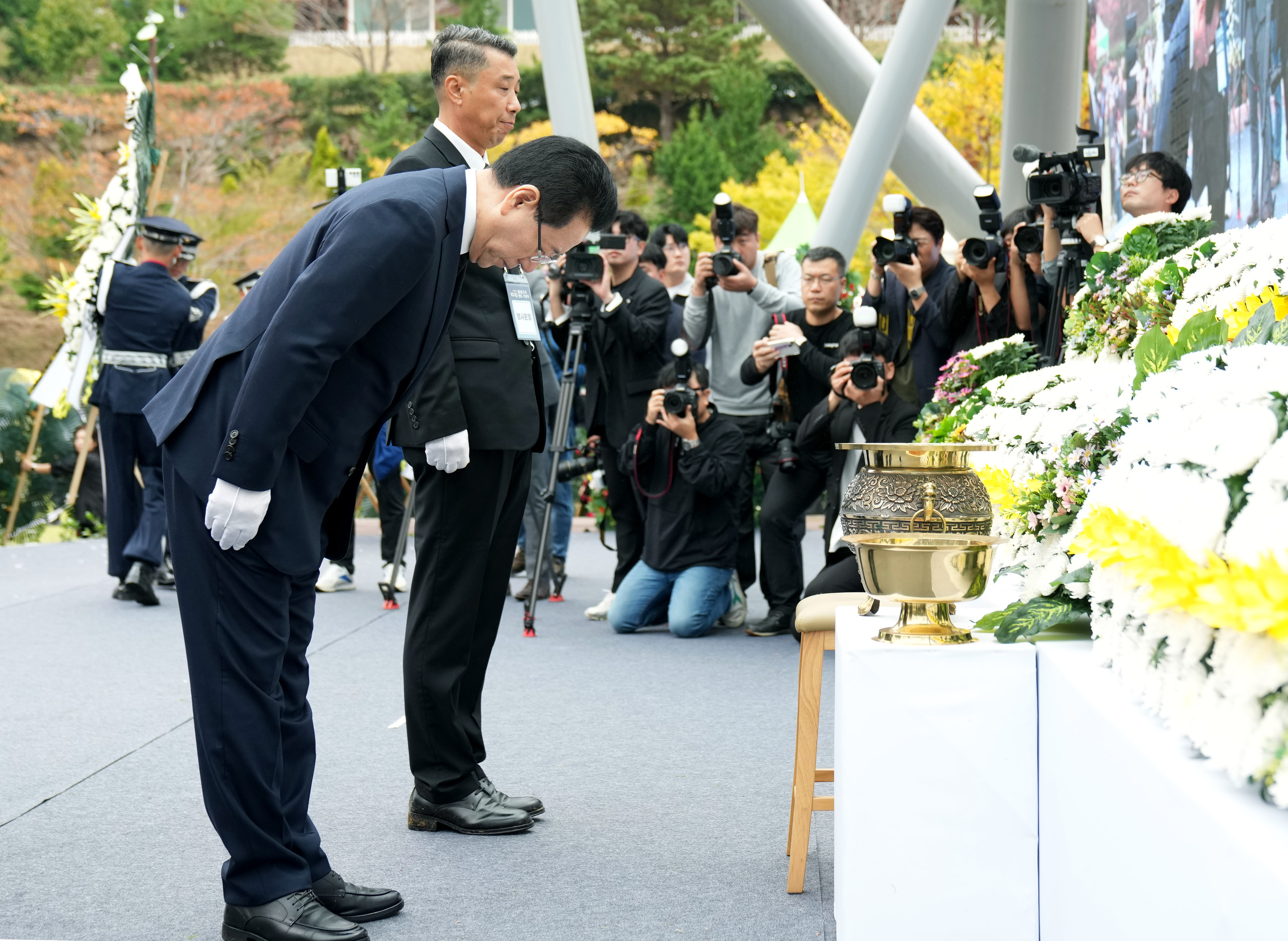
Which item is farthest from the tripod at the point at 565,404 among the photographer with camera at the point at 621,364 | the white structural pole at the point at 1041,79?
the white structural pole at the point at 1041,79

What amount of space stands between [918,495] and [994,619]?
0.64ft

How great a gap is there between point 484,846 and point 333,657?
6.83ft

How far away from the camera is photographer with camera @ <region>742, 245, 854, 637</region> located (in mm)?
4953

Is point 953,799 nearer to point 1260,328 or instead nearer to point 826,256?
point 1260,328

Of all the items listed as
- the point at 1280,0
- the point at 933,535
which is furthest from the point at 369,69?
the point at 933,535

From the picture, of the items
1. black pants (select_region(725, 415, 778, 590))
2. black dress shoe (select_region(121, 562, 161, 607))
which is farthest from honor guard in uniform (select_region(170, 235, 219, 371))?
black pants (select_region(725, 415, 778, 590))

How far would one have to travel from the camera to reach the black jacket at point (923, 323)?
4.60 m

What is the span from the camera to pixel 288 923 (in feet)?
6.53

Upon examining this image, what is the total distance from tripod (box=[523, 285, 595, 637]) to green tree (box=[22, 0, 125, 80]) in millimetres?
21819

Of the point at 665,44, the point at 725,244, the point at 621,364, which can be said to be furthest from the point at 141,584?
the point at 665,44

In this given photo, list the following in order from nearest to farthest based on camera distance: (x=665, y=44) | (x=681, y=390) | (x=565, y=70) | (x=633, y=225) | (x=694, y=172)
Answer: (x=681, y=390)
(x=633, y=225)
(x=565, y=70)
(x=694, y=172)
(x=665, y=44)

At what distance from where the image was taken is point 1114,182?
20.7ft

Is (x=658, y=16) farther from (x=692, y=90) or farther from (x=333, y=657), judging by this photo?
(x=333, y=657)

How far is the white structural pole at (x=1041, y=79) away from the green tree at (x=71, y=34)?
2028 centimetres
